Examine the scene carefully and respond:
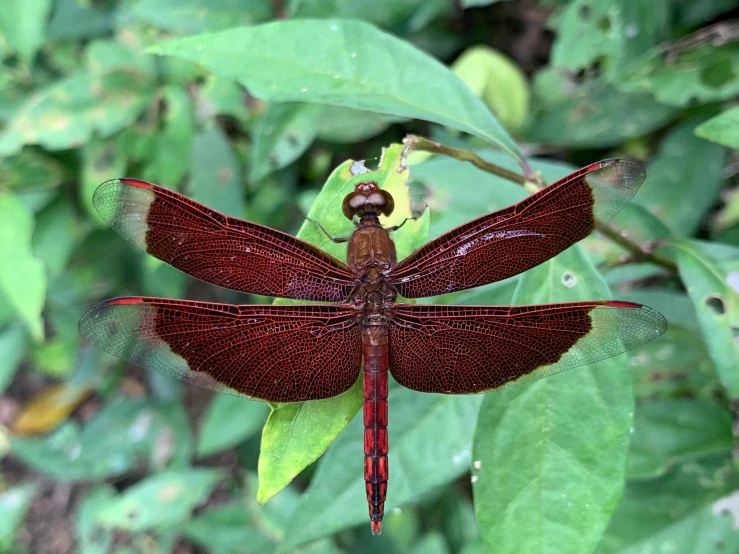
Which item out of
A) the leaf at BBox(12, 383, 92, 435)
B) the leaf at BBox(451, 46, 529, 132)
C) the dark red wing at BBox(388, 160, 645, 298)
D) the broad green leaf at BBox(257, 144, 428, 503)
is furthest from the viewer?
the leaf at BBox(12, 383, 92, 435)

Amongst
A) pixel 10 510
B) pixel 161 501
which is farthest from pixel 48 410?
pixel 161 501

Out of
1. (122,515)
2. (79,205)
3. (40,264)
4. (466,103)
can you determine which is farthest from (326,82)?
(122,515)

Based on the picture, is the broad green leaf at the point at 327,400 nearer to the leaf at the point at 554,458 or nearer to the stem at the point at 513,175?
the stem at the point at 513,175

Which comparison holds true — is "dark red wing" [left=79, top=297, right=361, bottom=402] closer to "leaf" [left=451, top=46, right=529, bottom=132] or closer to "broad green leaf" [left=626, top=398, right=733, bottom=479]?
"broad green leaf" [left=626, top=398, right=733, bottom=479]

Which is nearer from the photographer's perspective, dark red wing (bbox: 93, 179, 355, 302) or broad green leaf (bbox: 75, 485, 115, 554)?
dark red wing (bbox: 93, 179, 355, 302)

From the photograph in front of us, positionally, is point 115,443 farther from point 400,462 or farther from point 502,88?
point 502,88

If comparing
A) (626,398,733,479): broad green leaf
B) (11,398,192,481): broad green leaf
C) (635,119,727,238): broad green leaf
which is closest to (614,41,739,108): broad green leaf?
(635,119,727,238): broad green leaf

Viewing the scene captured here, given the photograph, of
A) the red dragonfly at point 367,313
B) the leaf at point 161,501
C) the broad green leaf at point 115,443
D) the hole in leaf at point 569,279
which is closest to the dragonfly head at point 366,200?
the red dragonfly at point 367,313

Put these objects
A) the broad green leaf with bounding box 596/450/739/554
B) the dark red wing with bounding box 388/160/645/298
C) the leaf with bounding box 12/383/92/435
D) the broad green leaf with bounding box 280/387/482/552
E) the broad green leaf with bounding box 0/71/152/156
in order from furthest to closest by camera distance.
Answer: the leaf with bounding box 12/383/92/435 < the broad green leaf with bounding box 0/71/152/156 < the broad green leaf with bounding box 596/450/739/554 < the broad green leaf with bounding box 280/387/482/552 < the dark red wing with bounding box 388/160/645/298
